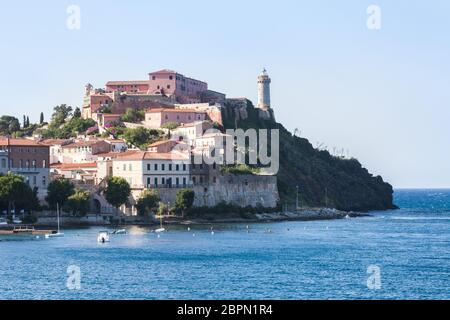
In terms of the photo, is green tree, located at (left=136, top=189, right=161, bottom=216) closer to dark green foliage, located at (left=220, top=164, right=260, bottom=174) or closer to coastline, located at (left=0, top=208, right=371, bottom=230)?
coastline, located at (left=0, top=208, right=371, bottom=230)

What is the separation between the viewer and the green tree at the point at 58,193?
2785 inches

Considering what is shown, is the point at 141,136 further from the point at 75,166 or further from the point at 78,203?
the point at 78,203

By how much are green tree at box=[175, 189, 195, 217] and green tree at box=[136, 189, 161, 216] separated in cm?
189

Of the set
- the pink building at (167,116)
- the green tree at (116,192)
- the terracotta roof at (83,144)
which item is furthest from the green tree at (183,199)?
the pink building at (167,116)

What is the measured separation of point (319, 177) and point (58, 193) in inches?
1710

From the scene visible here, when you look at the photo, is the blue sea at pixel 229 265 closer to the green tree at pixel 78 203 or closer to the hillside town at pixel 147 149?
the green tree at pixel 78 203

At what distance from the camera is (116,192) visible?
72.7 meters

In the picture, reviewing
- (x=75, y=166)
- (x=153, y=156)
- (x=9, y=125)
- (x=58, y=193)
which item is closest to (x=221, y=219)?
(x=153, y=156)

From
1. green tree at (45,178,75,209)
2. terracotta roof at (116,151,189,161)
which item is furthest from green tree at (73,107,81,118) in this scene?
green tree at (45,178,75,209)

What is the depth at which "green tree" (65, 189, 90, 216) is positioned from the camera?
2758 inches

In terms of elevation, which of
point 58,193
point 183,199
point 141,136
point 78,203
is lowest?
point 78,203

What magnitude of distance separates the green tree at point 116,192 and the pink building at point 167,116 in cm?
2298

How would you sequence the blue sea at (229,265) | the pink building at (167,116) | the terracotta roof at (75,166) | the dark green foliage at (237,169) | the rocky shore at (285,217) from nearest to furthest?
1. the blue sea at (229,265)
2. the rocky shore at (285,217)
3. the terracotta roof at (75,166)
4. the dark green foliage at (237,169)
5. the pink building at (167,116)
